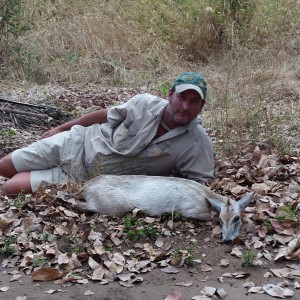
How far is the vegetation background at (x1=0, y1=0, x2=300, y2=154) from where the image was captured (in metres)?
10.4

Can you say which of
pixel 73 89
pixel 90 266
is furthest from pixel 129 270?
pixel 73 89

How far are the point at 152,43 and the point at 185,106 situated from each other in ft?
24.0

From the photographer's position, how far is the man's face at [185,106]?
498 cm

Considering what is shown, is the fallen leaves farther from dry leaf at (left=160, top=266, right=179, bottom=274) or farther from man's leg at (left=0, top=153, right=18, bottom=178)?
man's leg at (left=0, top=153, right=18, bottom=178)

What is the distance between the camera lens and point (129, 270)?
13.5 feet

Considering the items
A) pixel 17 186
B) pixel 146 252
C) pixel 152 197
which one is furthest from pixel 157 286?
pixel 17 186

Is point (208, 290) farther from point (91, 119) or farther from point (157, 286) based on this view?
point (91, 119)

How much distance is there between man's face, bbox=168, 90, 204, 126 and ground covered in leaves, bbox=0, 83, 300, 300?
69 cm

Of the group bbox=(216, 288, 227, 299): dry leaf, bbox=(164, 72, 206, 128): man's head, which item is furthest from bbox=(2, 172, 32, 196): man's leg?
bbox=(216, 288, 227, 299): dry leaf

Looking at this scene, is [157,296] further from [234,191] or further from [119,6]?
[119,6]

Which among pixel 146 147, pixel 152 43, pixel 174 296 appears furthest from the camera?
pixel 152 43

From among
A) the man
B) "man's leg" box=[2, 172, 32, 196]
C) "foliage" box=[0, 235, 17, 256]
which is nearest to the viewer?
"foliage" box=[0, 235, 17, 256]

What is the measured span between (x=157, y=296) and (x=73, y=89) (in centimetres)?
669

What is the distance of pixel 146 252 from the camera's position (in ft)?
14.2
